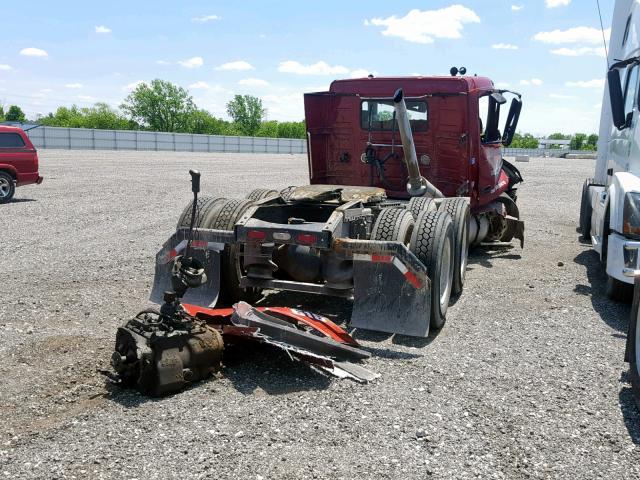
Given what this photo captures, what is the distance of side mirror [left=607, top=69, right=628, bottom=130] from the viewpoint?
7426 mm

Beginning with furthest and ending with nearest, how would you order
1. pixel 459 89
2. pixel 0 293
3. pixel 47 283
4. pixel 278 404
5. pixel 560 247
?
1. pixel 560 247
2. pixel 459 89
3. pixel 47 283
4. pixel 0 293
5. pixel 278 404

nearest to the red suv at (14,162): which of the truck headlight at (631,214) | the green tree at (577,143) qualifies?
the truck headlight at (631,214)

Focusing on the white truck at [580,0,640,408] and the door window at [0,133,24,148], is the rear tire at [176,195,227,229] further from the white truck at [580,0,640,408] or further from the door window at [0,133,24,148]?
the door window at [0,133,24,148]

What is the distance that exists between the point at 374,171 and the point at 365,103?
976 millimetres

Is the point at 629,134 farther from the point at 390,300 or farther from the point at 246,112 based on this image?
the point at 246,112

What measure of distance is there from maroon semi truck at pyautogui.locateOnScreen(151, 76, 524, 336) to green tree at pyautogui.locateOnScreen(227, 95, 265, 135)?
11407cm

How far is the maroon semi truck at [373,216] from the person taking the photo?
572cm

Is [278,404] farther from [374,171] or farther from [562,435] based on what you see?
[374,171]

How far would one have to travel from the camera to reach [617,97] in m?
7.52

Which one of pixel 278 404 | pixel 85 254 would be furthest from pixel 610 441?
pixel 85 254

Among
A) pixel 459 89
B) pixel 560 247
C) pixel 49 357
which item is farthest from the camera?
pixel 560 247

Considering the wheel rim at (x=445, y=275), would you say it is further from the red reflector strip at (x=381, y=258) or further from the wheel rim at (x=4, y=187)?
the wheel rim at (x=4, y=187)

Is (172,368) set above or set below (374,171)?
below

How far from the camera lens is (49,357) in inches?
203
